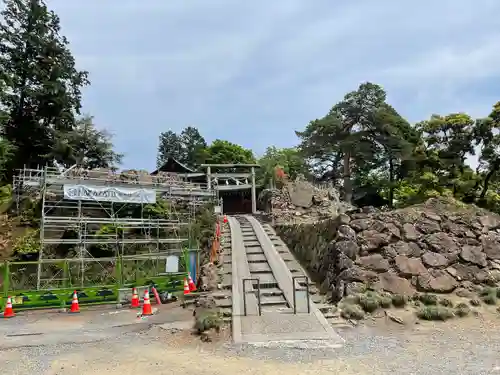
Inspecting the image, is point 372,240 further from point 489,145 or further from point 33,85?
point 33,85

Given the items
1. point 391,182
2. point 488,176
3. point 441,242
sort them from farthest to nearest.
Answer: point 391,182
point 488,176
point 441,242

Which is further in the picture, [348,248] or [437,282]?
[348,248]

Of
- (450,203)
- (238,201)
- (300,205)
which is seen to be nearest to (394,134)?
(300,205)

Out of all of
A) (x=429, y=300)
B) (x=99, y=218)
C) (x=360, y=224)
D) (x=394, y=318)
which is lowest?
(x=394, y=318)

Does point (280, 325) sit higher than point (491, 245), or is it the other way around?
point (491, 245)

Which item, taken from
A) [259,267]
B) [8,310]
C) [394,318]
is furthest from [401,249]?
[8,310]

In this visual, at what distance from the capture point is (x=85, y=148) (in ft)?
105

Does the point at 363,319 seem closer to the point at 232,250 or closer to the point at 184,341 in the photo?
the point at 184,341

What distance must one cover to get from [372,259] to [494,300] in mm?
2836

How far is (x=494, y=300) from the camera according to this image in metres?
9.37

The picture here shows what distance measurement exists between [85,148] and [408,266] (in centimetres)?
2801

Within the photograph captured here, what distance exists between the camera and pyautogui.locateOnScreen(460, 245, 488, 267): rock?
10789 millimetres

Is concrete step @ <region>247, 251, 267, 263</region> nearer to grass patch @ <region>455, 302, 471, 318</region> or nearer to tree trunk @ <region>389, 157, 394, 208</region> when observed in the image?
grass patch @ <region>455, 302, 471, 318</region>

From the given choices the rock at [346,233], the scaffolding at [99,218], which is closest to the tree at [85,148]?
the scaffolding at [99,218]
